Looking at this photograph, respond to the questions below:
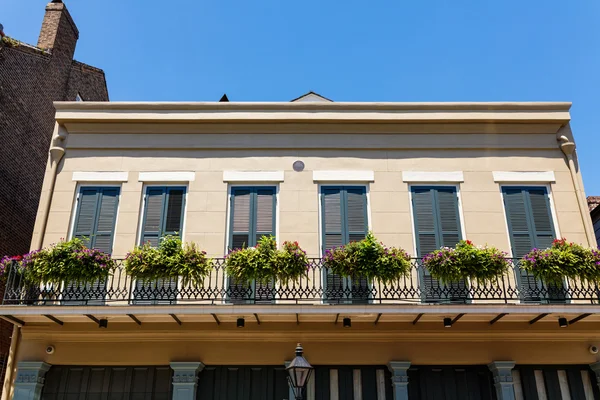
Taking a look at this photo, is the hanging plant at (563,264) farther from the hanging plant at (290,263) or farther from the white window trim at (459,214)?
the hanging plant at (290,263)

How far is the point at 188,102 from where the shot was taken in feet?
38.8

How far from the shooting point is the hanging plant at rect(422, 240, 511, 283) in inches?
385

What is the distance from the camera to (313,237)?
10.9m

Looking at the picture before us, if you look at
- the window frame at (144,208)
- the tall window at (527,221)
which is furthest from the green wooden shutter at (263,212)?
the tall window at (527,221)

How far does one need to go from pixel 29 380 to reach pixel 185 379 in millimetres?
2982

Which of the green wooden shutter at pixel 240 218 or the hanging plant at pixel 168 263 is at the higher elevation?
the green wooden shutter at pixel 240 218

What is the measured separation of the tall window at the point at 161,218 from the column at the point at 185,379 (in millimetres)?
1279

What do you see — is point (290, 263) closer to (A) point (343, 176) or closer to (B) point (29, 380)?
(A) point (343, 176)

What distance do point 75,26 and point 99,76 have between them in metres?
1.85

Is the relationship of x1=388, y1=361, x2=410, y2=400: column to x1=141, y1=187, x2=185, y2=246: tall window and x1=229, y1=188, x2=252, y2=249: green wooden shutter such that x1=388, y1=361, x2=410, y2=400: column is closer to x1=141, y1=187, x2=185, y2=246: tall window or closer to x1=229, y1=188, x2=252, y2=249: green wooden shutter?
x1=229, y1=188, x2=252, y2=249: green wooden shutter

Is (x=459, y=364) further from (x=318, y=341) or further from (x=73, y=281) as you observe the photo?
(x=73, y=281)

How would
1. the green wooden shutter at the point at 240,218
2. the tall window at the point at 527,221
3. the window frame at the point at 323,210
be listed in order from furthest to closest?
the green wooden shutter at the point at 240,218 → the tall window at the point at 527,221 → the window frame at the point at 323,210

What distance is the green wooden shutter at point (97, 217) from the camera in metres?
10.9

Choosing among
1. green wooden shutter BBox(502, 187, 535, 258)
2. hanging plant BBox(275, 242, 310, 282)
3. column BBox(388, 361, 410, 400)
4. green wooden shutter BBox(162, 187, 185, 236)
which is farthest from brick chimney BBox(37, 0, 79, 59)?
green wooden shutter BBox(502, 187, 535, 258)
